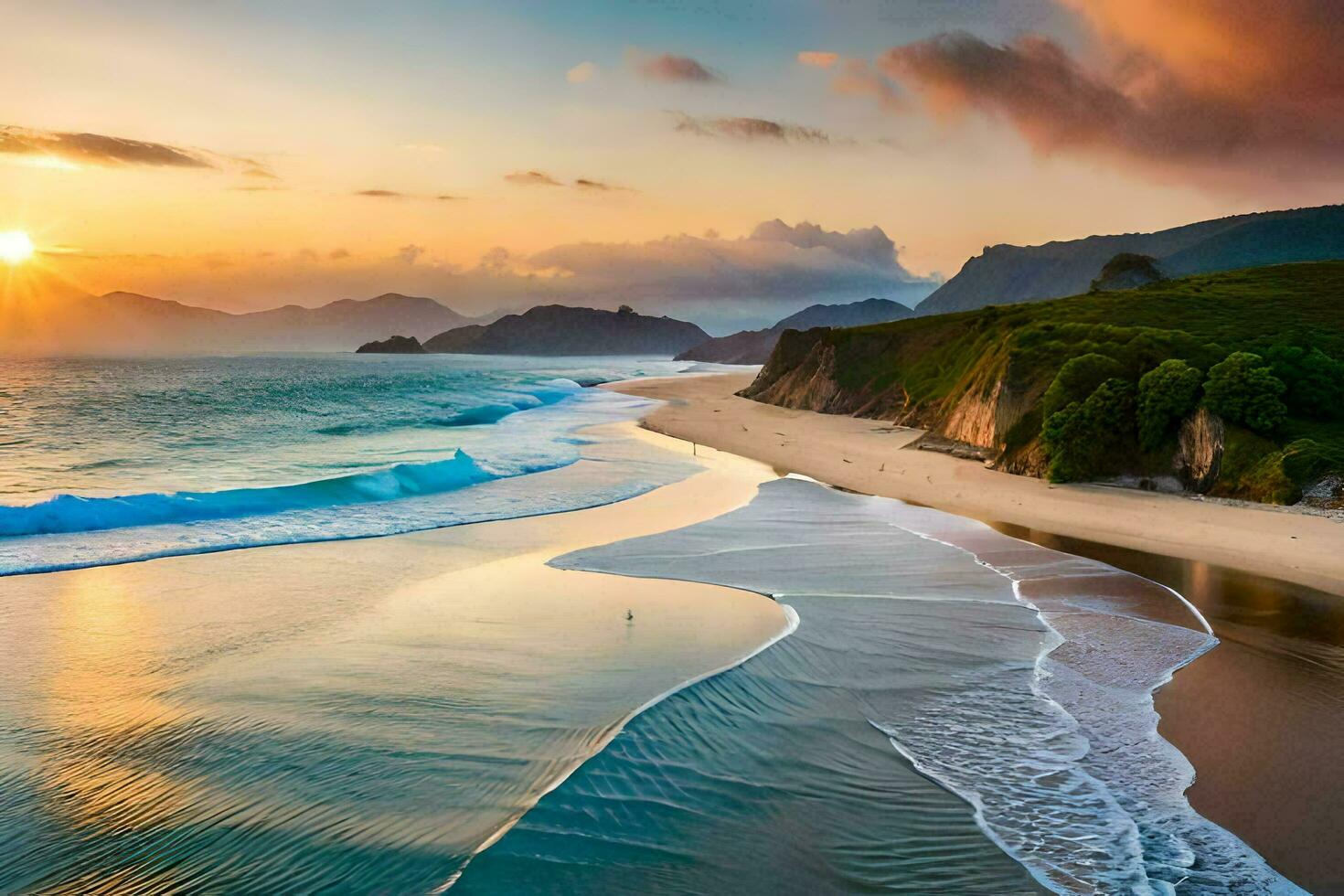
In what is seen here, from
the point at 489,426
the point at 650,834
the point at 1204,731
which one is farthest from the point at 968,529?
Result: the point at 489,426

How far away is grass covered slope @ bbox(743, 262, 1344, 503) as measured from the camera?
811 inches

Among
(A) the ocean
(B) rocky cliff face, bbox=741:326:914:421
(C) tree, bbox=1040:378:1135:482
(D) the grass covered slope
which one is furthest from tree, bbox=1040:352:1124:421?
(B) rocky cliff face, bbox=741:326:914:421

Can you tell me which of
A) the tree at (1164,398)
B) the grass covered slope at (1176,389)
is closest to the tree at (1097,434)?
the grass covered slope at (1176,389)

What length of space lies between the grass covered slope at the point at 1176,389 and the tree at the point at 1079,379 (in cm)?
4

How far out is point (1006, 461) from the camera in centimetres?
2664

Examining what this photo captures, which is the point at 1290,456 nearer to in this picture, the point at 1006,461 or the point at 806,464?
the point at 1006,461

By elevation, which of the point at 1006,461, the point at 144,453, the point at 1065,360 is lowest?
the point at 144,453

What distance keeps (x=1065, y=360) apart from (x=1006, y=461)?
14.7 feet

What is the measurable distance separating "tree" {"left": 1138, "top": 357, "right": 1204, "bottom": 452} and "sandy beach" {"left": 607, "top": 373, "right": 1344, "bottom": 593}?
2.10 m

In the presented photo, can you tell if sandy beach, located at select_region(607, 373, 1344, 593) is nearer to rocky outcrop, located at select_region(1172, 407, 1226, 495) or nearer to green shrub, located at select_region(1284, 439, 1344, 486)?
rocky outcrop, located at select_region(1172, 407, 1226, 495)

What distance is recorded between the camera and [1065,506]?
2031cm

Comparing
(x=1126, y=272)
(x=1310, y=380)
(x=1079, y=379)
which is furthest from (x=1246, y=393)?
(x=1126, y=272)

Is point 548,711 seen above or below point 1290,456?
below

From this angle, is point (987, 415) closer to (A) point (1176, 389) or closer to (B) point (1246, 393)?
(A) point (1176, 389)
